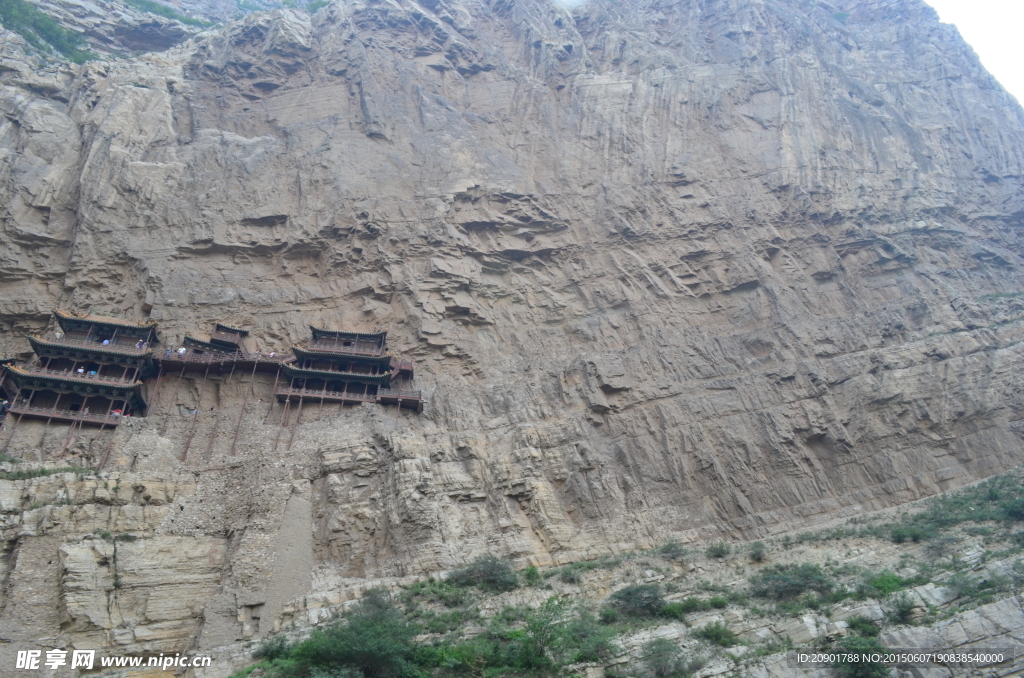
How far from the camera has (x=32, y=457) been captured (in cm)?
2353

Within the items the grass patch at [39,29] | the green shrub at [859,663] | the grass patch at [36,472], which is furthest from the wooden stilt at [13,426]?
the grass patch at [39,29]

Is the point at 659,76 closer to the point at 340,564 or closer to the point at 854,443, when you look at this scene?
the point at 854,443

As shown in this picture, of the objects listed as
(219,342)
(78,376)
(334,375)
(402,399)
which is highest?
(219,342)

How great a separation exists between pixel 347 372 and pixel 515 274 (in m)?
10.7

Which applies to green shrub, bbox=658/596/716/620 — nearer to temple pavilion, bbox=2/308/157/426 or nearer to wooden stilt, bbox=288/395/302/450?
wooden stilt, bbox=288/395/302/450

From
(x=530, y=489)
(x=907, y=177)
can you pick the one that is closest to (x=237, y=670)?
(x=530, y=489)

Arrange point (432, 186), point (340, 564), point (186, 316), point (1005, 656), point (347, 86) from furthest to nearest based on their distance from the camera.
A: 1. point (347, 86)
2. point (432, 186)
3. point (186, 316)
4. point (340, 564)
5. point (1005, 656)

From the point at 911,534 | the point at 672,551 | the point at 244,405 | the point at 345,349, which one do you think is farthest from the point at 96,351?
the point at 911,534

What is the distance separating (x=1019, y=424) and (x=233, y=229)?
3664cm

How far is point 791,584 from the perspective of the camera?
18.9 m

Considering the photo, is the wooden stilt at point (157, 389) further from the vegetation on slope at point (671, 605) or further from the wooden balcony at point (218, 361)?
the vegetation on slope at point (671, 605)

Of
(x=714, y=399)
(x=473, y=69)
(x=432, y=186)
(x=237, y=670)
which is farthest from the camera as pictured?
(x=473, y=69)

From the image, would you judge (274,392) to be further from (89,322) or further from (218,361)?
(89,322)

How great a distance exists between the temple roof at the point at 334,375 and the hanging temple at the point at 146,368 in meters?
0.04
